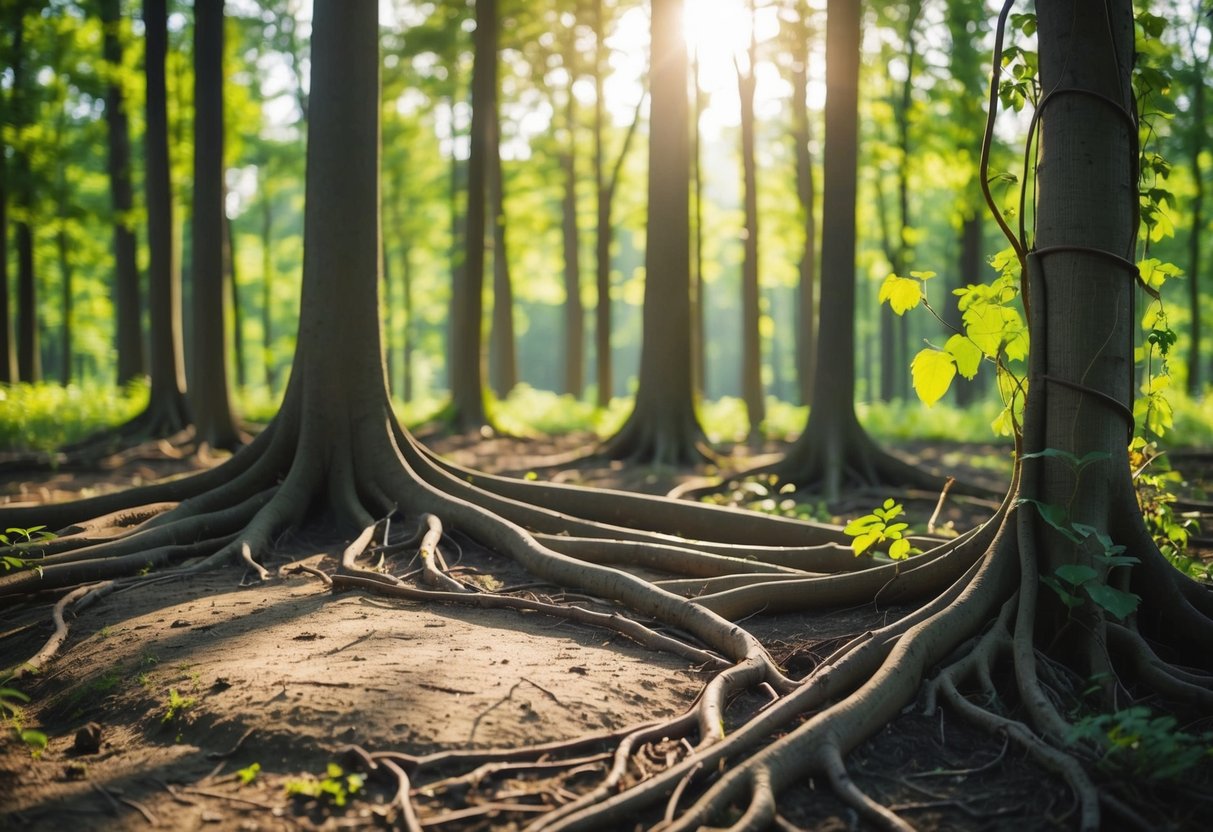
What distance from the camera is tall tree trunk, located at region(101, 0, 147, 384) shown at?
17250mm

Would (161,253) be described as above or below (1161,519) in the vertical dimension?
above

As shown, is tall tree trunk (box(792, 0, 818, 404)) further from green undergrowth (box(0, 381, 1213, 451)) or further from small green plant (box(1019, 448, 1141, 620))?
small green plant (box(1019, 448, 1141, 620))

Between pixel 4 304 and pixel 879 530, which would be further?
pixel 4 304

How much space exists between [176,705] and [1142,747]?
12.5 feet

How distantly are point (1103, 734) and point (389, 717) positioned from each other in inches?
110

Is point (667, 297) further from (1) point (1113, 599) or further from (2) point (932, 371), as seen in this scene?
(1) point (1113, 599)

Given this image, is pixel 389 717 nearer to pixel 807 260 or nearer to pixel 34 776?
pixel 34 776

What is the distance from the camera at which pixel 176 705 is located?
371cm

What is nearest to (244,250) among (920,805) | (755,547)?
(755,547)

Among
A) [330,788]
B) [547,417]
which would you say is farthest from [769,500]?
[547,417]

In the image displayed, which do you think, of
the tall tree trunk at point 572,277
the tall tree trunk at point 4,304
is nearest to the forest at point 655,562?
the tall tree trunk at point 4,304

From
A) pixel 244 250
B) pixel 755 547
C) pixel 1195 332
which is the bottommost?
pixel 755 547

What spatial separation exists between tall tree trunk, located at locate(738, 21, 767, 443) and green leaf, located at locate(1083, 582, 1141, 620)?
44.8ft

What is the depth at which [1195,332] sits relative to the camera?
869 inches
